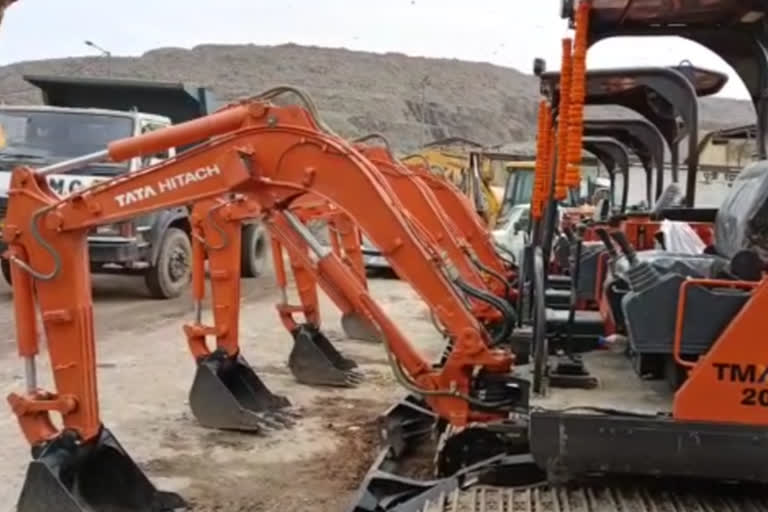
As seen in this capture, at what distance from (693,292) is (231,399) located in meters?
4.31

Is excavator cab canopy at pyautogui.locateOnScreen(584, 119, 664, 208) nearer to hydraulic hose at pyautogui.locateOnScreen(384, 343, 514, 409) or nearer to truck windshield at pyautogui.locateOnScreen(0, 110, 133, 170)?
hydraulic hose at pyautogui.locateOnScreen(384, 343, 514, 409)

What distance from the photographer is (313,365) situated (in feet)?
29.6

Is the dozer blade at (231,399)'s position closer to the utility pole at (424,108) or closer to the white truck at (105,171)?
the white truck at (105,171)

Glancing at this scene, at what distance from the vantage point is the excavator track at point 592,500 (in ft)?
12.1

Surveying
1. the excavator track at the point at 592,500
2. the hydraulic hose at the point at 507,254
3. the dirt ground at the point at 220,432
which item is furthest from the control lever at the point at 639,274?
the hydraulic hose at the point at 507,254

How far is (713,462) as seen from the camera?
355 centimetres

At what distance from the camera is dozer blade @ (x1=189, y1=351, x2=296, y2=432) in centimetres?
726

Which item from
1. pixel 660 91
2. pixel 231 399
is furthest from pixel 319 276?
pixel 660 91

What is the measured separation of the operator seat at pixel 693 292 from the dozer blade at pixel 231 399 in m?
3.57

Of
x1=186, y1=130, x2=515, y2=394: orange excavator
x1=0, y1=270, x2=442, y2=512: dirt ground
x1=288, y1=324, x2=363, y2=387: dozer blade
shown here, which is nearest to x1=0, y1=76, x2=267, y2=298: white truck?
x1=0, y1=270, x2=442, y2=512: dirt ground

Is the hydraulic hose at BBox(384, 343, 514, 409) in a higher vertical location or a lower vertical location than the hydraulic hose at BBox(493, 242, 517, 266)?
lower

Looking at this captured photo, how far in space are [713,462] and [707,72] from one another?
109 inches

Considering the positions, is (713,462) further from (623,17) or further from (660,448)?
(623,17)

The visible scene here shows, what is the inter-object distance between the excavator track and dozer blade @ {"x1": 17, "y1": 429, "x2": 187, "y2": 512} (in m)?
2.11
